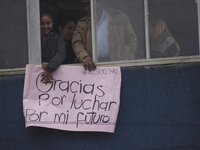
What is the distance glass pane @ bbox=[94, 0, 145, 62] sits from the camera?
3.35m

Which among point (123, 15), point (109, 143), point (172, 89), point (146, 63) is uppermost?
point (123, 15)

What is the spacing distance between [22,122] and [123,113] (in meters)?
1.52

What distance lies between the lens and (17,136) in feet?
12.0

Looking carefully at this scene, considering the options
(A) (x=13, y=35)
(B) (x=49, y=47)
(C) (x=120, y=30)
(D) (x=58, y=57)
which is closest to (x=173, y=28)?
(C) (x=120, y=30)

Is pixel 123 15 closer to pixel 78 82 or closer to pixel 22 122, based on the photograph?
pixel 78 82

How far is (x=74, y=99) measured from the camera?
3408 mm

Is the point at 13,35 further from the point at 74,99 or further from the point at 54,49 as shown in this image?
the point at 74,99

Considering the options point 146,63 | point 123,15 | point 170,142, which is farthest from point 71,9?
point 170,142

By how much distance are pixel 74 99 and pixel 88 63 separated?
540 millimetres

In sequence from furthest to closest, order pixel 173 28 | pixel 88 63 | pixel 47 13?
1. pixel 47 13
2. pixel 88 63
3. pixel 173 28

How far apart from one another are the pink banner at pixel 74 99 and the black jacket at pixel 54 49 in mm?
139

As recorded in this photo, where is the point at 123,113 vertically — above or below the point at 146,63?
below

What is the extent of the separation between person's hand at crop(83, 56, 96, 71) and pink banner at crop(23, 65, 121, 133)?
7cm

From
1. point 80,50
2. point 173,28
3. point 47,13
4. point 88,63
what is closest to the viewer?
point 173,28
